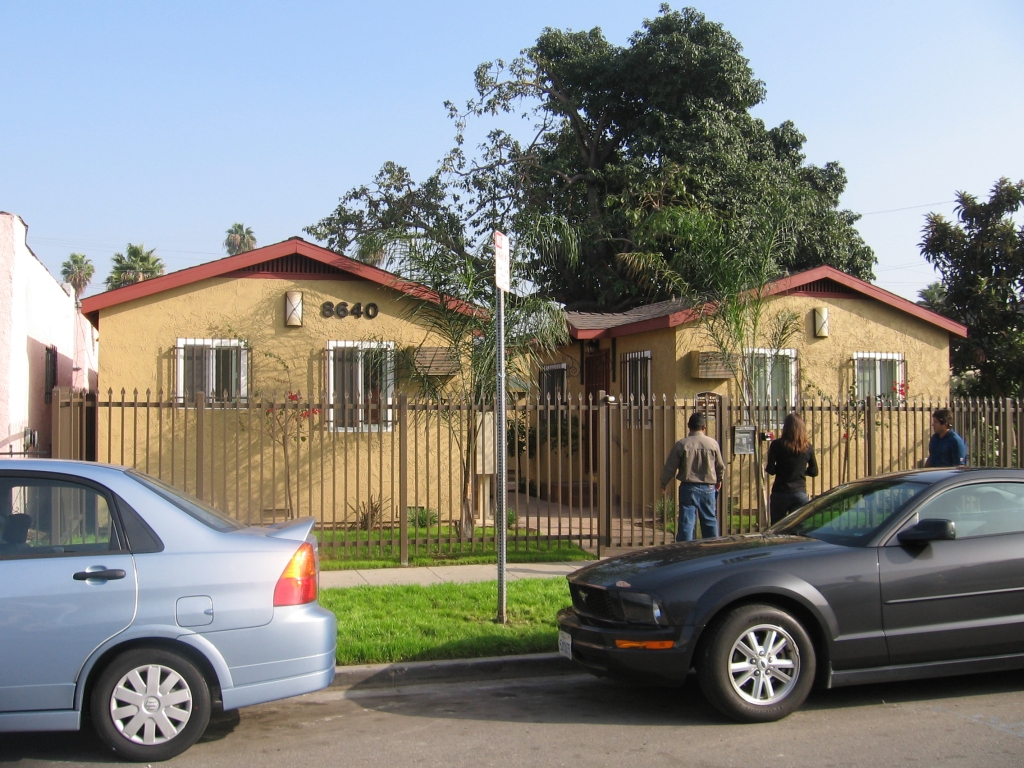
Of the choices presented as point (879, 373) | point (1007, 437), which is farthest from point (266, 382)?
point (1007, 437)

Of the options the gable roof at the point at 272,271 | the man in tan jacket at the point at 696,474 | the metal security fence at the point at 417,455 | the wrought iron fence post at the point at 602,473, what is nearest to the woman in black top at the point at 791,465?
the man in tan jacket at the point at 696,474

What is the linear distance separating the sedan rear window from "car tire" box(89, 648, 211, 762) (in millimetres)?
733

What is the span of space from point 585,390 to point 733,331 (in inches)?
196

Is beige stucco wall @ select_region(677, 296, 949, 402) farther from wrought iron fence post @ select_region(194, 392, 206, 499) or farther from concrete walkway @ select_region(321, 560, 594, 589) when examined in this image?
wrought iron fence post @ select_region(194, 392, 206, 499)

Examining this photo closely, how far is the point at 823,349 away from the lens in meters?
14.1

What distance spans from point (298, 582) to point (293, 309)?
766 centimetres

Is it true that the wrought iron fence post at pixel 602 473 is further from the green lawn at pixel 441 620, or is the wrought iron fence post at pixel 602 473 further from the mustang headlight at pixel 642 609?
the mustang headlight at pixel 642 609

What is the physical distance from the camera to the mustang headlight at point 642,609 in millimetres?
5477

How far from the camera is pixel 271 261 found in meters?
12.4

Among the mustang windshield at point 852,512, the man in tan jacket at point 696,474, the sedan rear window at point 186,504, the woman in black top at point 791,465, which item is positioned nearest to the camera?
the sedan rear window at point 186,504

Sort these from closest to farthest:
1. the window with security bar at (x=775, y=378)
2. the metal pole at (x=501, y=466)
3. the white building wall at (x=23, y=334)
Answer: the metal pole at (x=501, y=466)
the white building wall at (x=23, y=334)
the window with security bar at (x=775, y=378)

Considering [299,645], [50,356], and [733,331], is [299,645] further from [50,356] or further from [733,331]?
[50,356]

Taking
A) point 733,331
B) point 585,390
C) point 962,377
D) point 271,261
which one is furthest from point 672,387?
point 962,377

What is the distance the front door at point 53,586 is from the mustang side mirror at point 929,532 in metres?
4.31
